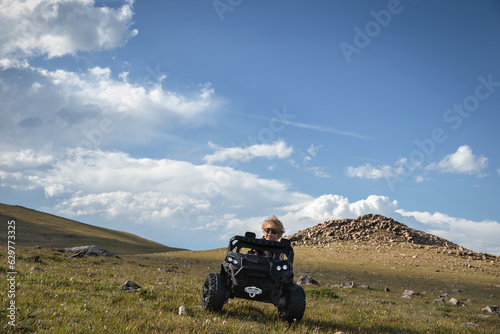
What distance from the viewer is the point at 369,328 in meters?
9.74

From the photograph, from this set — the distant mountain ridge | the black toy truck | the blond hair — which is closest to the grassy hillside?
the distant mountain ridge

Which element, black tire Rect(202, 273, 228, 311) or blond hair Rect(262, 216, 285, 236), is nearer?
black tire Rect(202, 273, 228, 311)

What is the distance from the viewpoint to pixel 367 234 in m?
67.9

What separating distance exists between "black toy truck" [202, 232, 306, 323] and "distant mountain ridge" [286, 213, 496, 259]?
57667 mm

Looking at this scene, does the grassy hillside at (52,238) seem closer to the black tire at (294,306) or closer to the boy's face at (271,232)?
the boy's face at (271,232)

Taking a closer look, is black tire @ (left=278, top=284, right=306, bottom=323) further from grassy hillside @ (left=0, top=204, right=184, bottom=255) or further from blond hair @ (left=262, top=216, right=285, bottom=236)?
grassy hillside @ (left=0, top=204, right=184, bottom=255)

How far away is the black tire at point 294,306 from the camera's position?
8625mm

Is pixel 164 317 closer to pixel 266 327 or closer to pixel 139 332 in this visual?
pixel 139 332

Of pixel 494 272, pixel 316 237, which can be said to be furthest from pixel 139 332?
pixel 316 237

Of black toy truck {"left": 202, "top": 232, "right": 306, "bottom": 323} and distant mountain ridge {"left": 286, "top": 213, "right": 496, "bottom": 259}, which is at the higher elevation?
distant mountain ridge {"left": 286, "top": 213, "right": 496, "bottom": 259}

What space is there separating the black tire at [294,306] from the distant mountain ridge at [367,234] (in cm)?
5753

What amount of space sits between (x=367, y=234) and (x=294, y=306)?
210 ft

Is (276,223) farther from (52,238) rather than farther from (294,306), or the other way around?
(52,238)

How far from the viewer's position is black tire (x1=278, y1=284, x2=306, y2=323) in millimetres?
8625
